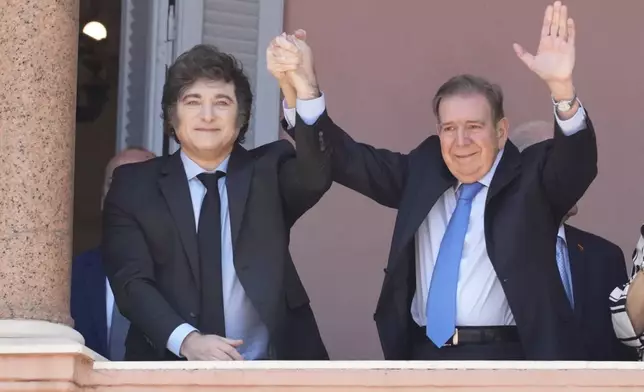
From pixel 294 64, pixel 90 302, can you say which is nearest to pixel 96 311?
pixel 90 302

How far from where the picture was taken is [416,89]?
7.58m

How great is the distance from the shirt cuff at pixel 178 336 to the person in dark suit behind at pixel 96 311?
0.57 meters

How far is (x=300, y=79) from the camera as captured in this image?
17.4ft

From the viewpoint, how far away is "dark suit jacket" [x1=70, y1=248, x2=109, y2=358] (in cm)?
585

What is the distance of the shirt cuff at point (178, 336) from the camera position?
17.1 feet

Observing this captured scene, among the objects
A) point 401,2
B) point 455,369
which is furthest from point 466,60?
point 455,369

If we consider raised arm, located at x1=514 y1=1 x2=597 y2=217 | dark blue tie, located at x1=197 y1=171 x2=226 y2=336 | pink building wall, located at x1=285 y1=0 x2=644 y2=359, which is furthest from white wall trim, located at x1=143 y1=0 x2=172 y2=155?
raised arm, located at x1=514 y1=1 x2=597 y2=217

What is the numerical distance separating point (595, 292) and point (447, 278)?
0.55 m

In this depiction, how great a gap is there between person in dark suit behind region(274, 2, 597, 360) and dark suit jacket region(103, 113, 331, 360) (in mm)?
161

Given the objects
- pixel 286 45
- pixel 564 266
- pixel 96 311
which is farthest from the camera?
pixel 96 311

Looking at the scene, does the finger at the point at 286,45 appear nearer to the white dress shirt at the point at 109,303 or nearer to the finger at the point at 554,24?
the finger at the point at 554,24

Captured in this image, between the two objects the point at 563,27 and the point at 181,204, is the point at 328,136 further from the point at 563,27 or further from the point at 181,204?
the point at 563,27

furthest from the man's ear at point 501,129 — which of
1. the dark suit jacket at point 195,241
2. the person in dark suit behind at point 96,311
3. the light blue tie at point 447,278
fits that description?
the person in dark suit behind at point 96,311

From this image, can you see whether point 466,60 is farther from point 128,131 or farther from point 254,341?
point 254,341
